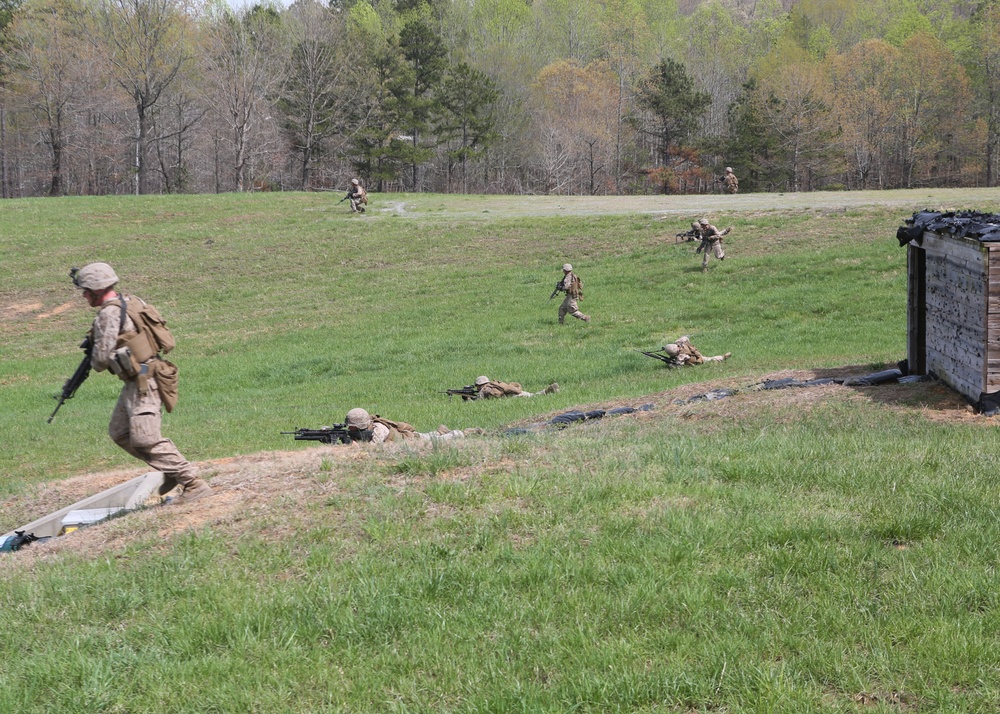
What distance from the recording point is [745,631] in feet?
15.8

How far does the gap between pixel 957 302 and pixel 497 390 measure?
8587 millimetres

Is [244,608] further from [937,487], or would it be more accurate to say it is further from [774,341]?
[774,341]

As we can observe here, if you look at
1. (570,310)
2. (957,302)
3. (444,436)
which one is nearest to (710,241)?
(570,310)

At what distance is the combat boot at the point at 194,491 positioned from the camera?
8197mm

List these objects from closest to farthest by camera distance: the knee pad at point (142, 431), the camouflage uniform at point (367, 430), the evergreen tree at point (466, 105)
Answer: the knee pad at point (142, 431), the camouflage uniform at point (367, 430), the evergreen tree at point (466, 105)

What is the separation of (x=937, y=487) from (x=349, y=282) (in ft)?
91.5

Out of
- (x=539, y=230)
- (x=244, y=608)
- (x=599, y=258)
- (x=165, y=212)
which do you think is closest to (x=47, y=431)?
(x=244, y=608)

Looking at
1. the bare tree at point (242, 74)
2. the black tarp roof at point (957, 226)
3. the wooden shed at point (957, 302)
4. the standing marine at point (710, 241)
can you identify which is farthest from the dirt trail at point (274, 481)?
the bare tree at point (242, 74)

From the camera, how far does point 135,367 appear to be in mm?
8273

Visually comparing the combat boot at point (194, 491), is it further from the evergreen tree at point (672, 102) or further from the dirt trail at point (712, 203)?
the evergreen tree at point (672, 102)

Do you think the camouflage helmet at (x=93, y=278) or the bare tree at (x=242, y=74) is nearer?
the camouflage helmet at (x=93, y=278)

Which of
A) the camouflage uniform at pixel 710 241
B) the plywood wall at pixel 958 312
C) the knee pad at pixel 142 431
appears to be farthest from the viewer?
the camouflage uniform at pixel 710 241

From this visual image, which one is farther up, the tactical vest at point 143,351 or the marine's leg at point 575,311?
the tactical vest at point 143,351

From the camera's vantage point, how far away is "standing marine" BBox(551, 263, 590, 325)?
24156mm
